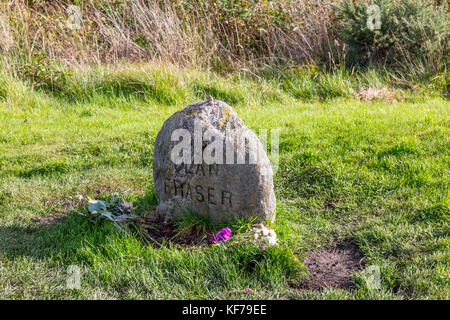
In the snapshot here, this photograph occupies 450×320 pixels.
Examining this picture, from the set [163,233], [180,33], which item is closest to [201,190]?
[163,233]

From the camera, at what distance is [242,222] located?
361 centimetres

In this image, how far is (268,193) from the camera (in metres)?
3.68

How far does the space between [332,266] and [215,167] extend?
113cm

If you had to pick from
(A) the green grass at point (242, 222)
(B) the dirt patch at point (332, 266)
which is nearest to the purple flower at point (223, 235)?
(A) the green grass at point (242, 222)

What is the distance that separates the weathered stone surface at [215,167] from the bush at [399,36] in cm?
528

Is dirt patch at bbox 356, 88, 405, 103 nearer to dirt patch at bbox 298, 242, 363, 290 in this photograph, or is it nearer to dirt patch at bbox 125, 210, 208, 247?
dirt patch at bbox 298, 242, 363, 290

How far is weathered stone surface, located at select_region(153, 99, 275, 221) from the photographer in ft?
11.5

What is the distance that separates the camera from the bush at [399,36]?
7.86m

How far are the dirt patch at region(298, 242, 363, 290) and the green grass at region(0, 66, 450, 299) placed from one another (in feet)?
0.28

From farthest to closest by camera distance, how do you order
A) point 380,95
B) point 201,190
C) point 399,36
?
point 399,36, point 380,95, point 201,190

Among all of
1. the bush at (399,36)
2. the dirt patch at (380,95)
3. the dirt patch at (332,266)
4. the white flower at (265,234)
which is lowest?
the dirt patch at (332,266)

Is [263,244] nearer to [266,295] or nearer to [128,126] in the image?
[266,295]

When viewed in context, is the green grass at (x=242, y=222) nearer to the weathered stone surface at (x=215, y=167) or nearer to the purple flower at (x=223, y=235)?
the purple flower at (x=223, y=235)

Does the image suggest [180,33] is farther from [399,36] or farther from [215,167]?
[215,167]
